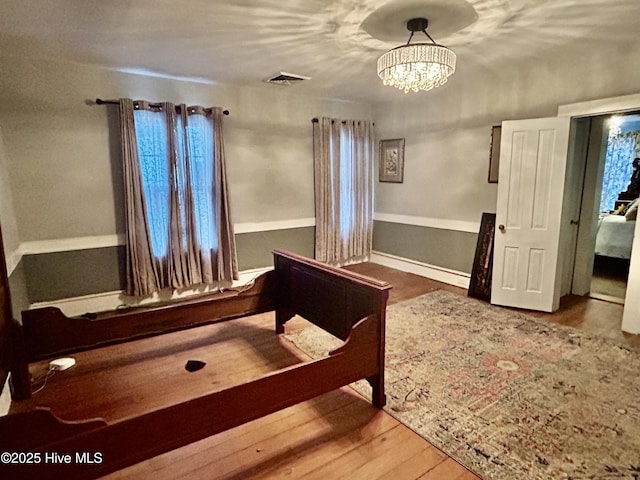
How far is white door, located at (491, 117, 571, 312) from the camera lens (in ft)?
11.8

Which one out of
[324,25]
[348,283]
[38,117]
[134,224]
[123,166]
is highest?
[324,25]

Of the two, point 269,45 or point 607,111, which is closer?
point 269,45

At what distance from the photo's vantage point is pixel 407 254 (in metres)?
5.41

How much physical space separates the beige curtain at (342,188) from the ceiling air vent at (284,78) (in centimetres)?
96

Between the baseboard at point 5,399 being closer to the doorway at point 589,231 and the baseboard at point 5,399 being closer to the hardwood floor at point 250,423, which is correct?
the hardwood floor at point 250,423

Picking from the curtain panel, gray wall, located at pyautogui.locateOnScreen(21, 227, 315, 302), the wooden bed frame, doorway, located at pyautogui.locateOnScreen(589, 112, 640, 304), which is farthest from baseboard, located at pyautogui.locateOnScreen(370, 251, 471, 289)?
the curtain panel

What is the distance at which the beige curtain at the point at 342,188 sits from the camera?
5148 millimetres

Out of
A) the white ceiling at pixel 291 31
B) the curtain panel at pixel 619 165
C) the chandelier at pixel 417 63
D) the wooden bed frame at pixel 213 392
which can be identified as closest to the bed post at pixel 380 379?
the wooden bed frame at pixel 213 392

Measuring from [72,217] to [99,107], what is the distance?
114 centimetres

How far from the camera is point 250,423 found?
2.17m

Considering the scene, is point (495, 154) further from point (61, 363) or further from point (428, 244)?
point (61, 363)

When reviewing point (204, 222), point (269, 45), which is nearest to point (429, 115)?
point (269, 45)

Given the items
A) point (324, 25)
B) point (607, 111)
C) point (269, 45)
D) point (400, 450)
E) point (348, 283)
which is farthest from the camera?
point (607, 111)

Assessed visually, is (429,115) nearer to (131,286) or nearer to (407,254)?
(407,254)
